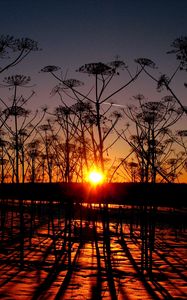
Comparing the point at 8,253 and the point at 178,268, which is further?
the point at 8,253

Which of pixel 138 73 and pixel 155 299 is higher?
pixel 138 73

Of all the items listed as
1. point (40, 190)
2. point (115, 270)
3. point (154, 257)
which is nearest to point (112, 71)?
point (40, 190)

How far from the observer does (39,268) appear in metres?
11.2

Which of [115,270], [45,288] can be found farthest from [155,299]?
[115,270]

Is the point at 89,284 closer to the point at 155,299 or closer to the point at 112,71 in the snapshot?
the point at 155,299

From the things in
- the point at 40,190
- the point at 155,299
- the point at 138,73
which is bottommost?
the point at 155,299

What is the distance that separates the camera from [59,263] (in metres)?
12.0

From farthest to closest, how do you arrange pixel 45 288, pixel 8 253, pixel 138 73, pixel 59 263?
pixel 8 253 < pixel 59 263 < pixel 138 73 < pixel 45 288

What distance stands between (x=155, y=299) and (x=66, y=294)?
1557mm

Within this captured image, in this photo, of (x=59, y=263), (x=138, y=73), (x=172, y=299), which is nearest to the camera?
(x=172, y=299)

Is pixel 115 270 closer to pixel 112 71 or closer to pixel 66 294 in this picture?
pixel 66 294

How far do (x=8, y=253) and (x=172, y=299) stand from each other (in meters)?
6.23

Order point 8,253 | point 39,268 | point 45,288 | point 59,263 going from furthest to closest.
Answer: point 8,253 < point 59,263 < point 39,268 < point 45,288

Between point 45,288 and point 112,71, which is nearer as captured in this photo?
point 45,288
